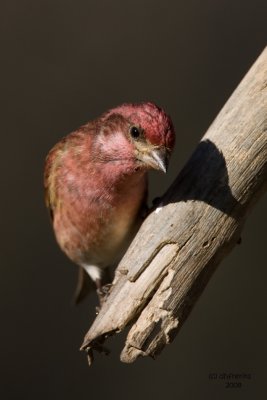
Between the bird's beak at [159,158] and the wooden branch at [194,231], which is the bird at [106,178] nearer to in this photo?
the bird's beak at [159,158]

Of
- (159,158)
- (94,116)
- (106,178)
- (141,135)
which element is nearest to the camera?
(159,158)

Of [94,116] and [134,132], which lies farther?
[94,116]

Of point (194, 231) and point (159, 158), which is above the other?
point (159, 158)

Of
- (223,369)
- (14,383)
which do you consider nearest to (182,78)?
(223,369)

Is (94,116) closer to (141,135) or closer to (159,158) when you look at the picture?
(141,135)

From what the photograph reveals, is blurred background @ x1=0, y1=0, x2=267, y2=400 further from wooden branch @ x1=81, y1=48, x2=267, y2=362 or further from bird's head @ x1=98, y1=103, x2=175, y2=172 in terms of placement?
wooden branch @ x1=81, y1=48, x2=267, y2=362

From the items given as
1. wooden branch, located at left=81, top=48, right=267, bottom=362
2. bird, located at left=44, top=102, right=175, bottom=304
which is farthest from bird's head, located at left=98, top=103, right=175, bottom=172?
wooden branch, located at left=81, top=48, right=267, bottom=362

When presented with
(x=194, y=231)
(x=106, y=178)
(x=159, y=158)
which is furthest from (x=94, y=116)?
(x=194, y=231)

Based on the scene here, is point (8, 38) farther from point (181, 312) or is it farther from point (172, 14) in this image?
point (181, 312)
